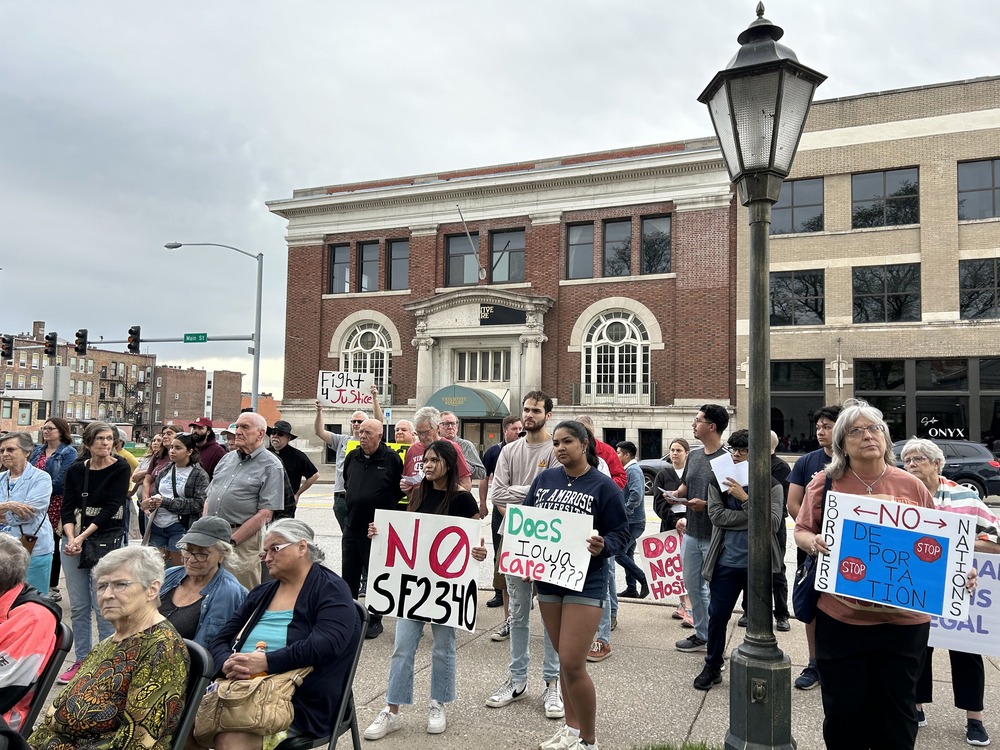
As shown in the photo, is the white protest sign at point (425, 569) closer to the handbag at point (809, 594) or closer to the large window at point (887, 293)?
the handbag at point (809, 594)

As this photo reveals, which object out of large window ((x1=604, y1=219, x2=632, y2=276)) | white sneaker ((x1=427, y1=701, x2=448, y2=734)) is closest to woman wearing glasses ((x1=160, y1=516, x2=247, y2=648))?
white sneaker ((x1=427, y1=701, x2=448, y2=734))

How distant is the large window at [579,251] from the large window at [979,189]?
42.1 ft

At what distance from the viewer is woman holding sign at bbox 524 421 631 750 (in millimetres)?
4410

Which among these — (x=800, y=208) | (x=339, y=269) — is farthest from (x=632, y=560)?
(x=339, y=269)

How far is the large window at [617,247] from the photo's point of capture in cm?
2875

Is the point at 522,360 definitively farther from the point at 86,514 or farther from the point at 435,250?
the point at 86,514

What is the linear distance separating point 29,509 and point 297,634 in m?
3.64

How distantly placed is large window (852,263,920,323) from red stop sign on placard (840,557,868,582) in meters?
25.0

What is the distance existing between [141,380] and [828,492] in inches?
4741

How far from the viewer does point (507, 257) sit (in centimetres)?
3058

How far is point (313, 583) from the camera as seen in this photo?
3955 mm

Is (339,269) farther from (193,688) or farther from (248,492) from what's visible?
(193,688)

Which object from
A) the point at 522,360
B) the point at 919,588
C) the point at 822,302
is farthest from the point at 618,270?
the point at 919,588

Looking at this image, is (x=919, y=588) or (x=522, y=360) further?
(x=522, y=360)
